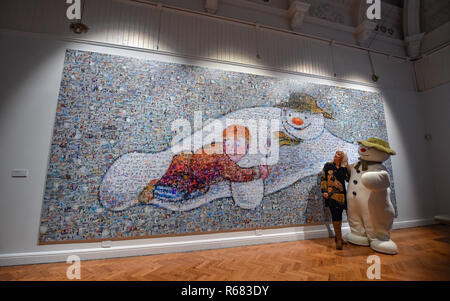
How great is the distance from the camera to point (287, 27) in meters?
3.62

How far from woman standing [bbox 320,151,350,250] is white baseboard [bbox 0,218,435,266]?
0.53 meters

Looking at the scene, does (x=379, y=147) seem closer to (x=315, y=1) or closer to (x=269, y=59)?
(x=269, y=59)

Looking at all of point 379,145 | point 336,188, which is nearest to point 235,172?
point 336,188

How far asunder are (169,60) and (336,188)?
3.14 metres

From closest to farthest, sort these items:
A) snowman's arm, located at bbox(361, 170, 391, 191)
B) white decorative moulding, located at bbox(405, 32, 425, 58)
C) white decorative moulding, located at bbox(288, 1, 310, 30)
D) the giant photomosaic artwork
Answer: snowman's arm, located at bbox(361, 170, 391, 191) → the giant photomosaic artwork → white decorative moulding, located at bbox(288, 1, 310, 30) → white decorative moulding, located at bbox(405, 32, 425, 58)

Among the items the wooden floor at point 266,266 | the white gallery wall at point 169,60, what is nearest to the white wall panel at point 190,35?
the white gallery wall at point 169,60

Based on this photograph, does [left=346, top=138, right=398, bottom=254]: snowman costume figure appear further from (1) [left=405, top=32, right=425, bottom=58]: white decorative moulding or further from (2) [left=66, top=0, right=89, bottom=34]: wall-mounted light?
(2) [left=66, top=0, right=89, bottom=34]: wall-mounted light

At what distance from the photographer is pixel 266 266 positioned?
79.5 inches

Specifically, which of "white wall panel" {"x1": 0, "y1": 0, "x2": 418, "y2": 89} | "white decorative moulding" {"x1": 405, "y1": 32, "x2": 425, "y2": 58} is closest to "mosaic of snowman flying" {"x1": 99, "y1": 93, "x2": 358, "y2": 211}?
"white wall panel" {"x1": 0, "y1": 0, "x2": 418, "y2": 89}

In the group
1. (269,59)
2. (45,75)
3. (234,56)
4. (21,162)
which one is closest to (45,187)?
(21,162)

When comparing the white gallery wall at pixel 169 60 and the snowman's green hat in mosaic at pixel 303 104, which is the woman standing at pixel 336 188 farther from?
the snowman's green hat in mosaic at pixel 303 104

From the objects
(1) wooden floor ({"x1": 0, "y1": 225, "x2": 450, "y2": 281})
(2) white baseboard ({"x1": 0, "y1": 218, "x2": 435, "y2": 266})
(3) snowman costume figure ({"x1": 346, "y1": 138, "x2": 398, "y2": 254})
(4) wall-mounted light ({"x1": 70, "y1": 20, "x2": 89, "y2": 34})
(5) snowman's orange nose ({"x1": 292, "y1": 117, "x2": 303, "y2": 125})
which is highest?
(4) wall-mounted light ({"x1": 70, "y1": 20, "x2": 89, "y2": 34})

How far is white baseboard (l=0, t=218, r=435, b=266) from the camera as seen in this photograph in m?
2.16

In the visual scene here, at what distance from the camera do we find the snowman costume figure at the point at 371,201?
2303 mm
